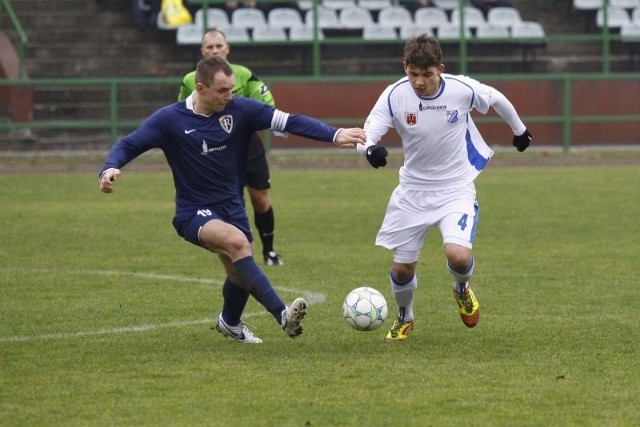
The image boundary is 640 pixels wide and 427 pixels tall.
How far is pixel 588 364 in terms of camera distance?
22.7ft

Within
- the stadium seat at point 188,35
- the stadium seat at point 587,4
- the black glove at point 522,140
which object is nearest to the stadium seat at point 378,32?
the stadium seat at point 188,35

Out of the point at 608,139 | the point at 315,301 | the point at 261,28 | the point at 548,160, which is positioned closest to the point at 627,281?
the point at 315,301

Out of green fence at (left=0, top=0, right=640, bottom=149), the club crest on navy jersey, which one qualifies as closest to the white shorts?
the club crest on navy jersey

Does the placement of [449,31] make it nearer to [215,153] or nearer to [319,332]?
[319,332]

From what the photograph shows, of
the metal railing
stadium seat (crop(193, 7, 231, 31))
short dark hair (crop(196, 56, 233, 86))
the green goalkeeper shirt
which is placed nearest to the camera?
short dark hair (crop(196, 56, 233, 86))

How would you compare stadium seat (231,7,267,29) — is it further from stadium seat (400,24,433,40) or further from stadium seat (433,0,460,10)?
stadium seat (433,0,460,10)

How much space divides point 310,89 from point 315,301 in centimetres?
1525

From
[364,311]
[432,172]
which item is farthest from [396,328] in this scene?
[432,172]

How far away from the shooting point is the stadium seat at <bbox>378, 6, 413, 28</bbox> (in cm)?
2688

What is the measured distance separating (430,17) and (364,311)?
2012 centimetres

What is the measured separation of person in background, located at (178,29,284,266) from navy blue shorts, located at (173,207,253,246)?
3.28 metres

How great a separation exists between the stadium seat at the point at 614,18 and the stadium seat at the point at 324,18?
18.1 feet

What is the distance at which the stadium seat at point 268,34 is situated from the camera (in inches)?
1025

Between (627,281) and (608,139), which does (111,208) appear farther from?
(608,139)
